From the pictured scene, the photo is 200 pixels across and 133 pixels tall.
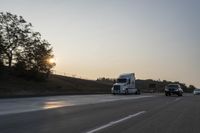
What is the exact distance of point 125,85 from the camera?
80250 mm

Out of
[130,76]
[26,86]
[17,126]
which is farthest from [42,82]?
[17,126]

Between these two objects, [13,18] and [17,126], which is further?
[13,18]

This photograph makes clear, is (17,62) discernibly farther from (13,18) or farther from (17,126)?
(17,126)

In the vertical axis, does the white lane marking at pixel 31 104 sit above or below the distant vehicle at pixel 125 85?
below

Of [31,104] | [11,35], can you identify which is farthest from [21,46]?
[31,104]

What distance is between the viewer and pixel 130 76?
268ft

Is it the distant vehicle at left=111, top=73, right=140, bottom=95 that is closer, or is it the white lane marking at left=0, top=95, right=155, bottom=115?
the white lane marking at left=0, top=95, right=155, bottom=115

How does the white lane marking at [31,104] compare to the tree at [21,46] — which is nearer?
the white lane marking at [31,104]

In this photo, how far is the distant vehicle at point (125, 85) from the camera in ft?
259

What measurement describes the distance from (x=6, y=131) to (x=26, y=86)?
213 ft

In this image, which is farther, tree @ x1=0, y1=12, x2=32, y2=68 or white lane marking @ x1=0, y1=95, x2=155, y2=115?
tree @ x1=0, y1=12, x2=32, y2=68

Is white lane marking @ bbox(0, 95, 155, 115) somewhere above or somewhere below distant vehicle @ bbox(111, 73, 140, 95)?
below

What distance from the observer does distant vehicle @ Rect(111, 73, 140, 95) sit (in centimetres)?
7894

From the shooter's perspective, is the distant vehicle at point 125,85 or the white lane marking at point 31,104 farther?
the distant vehicle at point 125,85
